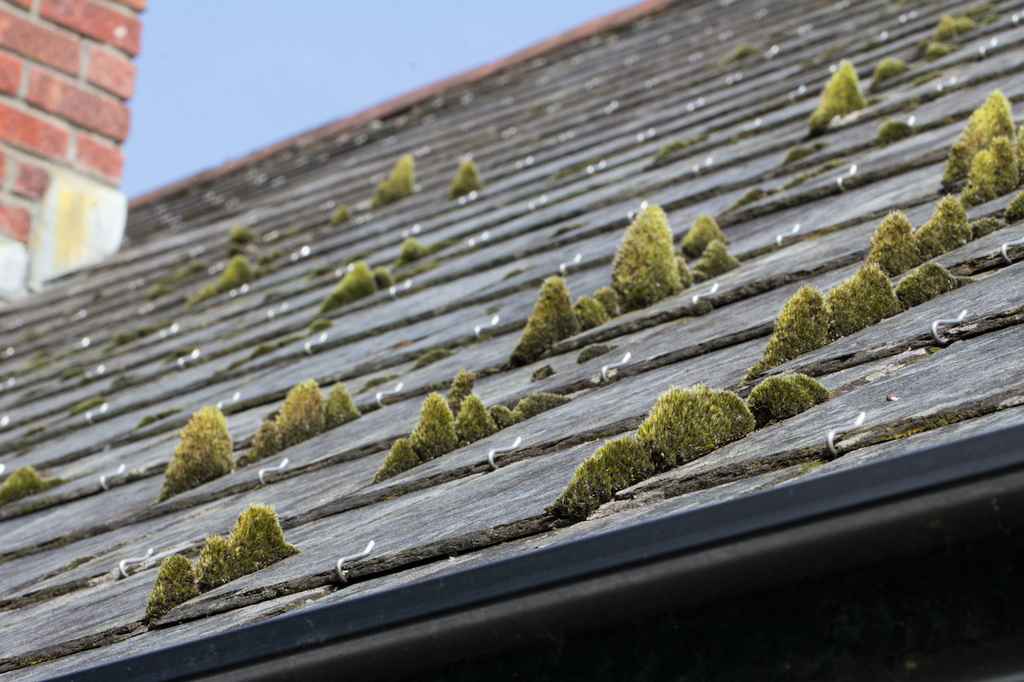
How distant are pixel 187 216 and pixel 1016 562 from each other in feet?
27.1

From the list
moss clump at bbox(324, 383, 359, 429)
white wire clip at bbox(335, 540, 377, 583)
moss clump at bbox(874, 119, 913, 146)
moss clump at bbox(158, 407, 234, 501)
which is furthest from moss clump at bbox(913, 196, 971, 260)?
moss clump at bbox(158, 407, 234, 501)

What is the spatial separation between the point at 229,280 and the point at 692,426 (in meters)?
Result: 4.76

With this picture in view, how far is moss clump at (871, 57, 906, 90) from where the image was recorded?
16.8 ft

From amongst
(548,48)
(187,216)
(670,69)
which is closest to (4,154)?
(187,216)

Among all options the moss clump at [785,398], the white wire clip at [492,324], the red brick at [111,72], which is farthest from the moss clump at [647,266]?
the red brick at [111,72]

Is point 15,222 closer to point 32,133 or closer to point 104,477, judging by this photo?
point 32,133

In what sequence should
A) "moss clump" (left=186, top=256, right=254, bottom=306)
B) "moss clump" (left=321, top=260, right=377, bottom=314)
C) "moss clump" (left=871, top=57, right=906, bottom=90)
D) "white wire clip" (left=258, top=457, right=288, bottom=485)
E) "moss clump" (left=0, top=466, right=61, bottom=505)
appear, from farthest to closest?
"moss clump" (left=186, top=256, right=254, bottom=306) → "moss clump" (left=321, top=260, right=377, bottom=314) → "moss clump" (left=871, top=57, right=906, bottom=90) → "moss clump" (left=0, top=466, right=61, bottom=505) → "white wire clip" (left=258, top=457, right=288, bottom=485)

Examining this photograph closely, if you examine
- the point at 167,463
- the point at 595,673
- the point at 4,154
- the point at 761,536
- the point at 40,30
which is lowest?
the point at 595,673

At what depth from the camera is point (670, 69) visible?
741 centimetres

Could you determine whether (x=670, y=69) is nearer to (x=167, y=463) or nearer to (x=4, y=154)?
(x=4, y=154)

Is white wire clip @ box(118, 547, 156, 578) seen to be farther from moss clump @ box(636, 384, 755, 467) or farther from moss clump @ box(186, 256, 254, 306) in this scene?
moss clump @ box(186, 256, 254, 306)

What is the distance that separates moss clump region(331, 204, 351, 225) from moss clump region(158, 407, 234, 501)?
3436mm

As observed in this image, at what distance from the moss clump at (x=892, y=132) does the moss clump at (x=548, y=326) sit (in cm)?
117

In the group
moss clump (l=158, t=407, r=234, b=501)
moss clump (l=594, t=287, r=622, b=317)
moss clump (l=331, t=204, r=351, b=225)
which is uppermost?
moss clump (l=331, t=204, r=351, b=225)
